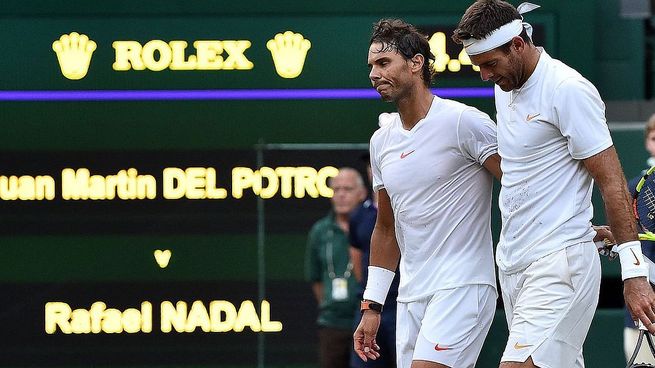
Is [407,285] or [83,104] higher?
[83,104]

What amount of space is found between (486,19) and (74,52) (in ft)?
13.7

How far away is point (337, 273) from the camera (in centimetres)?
821

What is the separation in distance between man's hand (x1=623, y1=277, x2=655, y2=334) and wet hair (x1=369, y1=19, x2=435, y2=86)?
50.0 inches

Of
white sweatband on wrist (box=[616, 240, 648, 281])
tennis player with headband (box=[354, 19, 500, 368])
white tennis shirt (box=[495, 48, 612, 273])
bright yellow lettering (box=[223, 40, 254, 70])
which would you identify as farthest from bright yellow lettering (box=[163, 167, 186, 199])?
white sweatband on wrist (box=[616, 240, 648, 281])

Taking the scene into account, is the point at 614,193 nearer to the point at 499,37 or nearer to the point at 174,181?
the point at 499,37

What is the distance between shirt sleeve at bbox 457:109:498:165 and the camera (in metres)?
5.14

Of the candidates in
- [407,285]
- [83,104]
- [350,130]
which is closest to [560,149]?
[407,285]

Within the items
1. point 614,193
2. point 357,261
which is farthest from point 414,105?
point 357,261

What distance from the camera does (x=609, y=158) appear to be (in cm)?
450

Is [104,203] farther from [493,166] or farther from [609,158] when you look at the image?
[609,158]

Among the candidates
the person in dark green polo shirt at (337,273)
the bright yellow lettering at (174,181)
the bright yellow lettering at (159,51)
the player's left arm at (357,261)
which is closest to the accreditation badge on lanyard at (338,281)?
the person in dark green polo shirt at (337,273)

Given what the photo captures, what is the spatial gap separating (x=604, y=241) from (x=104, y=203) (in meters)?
4.10

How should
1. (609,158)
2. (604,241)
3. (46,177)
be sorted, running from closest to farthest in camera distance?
1. (609,158)
2. (604,241)
3. (46,177)

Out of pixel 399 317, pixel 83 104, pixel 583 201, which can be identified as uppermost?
pixel 83 104
